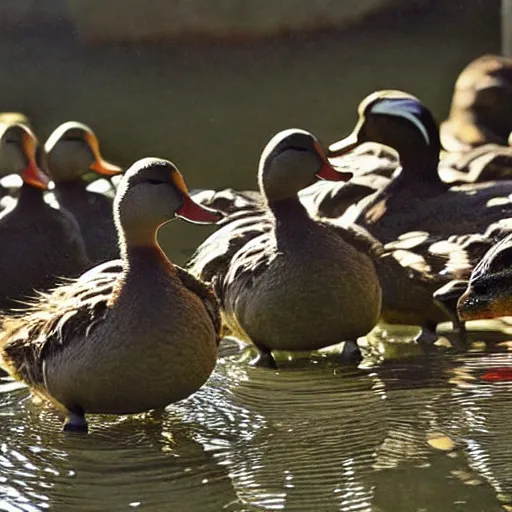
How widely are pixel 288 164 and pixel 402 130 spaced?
155 cm

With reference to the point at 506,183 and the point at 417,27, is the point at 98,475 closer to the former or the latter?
the point at 506,183

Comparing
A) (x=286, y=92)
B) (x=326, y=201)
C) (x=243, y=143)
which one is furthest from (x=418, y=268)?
(x=286, y=92)

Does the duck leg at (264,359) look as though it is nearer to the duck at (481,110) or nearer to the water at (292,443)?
the water at (292,443)

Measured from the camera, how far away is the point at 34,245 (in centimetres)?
667

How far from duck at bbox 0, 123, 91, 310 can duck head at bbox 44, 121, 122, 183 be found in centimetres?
60

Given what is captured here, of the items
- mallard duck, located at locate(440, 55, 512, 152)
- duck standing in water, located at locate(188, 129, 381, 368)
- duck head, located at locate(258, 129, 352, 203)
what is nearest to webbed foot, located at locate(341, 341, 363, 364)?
duck standing in water, located at locate(188, 129, 381, 368)

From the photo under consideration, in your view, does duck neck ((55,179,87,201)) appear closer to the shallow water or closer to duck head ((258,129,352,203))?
duck head ((258,129,352,203))

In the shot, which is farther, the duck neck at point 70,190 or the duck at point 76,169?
the duck neck at point 70,190

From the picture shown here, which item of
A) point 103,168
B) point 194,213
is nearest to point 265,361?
point 194,213

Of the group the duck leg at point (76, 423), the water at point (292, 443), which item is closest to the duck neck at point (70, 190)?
the water at point (292, 443)

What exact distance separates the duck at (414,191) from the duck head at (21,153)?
5.72 feet

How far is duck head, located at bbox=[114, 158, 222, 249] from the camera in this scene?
4.97 meters

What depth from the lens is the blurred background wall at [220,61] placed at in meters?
11.9

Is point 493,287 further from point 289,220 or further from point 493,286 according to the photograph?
point 289,220
